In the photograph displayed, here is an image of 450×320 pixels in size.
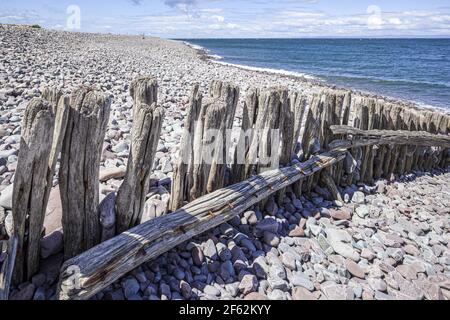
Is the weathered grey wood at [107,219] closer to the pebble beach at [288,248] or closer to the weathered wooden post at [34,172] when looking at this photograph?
the pebble beach at [288,248]

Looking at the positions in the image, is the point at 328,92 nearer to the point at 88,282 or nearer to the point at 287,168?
the point at 287,168

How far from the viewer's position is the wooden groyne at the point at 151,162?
7.20ft

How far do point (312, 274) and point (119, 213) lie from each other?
6.63ft

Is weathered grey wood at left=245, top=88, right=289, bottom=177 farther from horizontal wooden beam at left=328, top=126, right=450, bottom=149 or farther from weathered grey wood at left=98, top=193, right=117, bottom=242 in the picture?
weathered grey wood at left=98, top=193, right=117, bottom=242

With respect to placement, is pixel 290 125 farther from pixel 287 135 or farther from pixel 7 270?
pixel 7 270

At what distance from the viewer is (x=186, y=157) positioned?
3070 millimetres

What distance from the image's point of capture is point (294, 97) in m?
3.92

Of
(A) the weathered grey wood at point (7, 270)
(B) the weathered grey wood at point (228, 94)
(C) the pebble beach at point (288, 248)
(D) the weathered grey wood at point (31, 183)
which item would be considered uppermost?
(B) the weathered grey wood at point (228, 94)

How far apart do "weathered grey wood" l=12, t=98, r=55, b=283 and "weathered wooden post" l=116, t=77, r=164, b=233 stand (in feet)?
1.95

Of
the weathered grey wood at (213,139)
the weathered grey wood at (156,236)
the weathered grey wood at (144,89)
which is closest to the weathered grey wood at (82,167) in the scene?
the weathered grey wood at (156,236)

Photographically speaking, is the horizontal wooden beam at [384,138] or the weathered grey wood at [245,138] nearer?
the weathered grey wood at [245,138]

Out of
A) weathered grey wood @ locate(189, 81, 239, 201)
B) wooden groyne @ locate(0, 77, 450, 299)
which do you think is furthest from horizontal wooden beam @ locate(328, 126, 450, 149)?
weathered grey wood @ locate(189, 81, 239, 201)

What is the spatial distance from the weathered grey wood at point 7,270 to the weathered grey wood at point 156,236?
0.34 m
